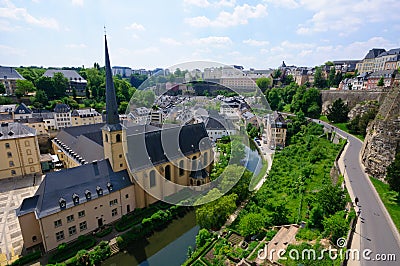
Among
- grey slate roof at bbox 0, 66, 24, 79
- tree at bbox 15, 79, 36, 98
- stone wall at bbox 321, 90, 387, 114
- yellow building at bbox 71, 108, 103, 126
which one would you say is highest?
grey slate roof at bbox 0, 66, 24, 79

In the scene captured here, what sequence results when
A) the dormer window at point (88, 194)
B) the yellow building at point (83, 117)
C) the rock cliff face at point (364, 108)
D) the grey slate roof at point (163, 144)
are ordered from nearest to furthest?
the dormer window at point (88, 194)
the grey slate roof at point (163, 144)
the rock cliff face at point (364, 108)
the yellow building at point (83, 117)

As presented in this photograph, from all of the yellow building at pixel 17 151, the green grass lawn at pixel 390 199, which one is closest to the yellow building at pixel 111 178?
the yellow building at pixel 17 151

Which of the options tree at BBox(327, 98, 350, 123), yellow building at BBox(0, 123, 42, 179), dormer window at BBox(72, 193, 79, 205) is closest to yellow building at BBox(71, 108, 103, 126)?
yellow building at BBox(0, 123, 42, 179)

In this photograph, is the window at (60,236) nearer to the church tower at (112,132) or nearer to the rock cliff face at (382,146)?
the church tower at (112,132)

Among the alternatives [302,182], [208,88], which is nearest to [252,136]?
[302,182]

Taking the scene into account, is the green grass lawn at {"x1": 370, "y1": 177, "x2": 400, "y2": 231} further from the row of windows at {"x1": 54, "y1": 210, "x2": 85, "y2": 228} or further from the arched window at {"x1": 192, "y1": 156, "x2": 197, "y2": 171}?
the row of windows at {"x1": 54, "y1": 210, "x2": 85, "y2": 228}

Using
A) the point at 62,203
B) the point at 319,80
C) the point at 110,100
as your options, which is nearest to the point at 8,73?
the point at 110,100

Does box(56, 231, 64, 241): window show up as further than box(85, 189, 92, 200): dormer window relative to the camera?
No
